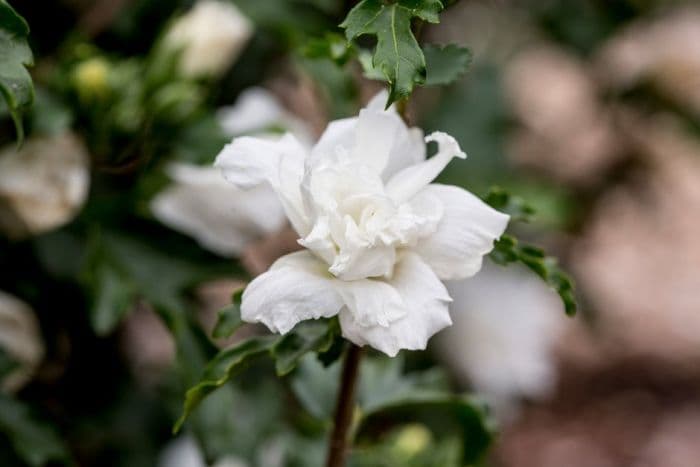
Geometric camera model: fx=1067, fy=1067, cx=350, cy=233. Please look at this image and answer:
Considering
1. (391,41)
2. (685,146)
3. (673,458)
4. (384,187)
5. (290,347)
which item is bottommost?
(673,458)

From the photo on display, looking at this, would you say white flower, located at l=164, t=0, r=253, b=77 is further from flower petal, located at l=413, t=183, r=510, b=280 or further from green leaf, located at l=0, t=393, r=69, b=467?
flower petal, located at l=413, t=183, r=510, b=280

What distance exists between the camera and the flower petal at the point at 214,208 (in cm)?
110

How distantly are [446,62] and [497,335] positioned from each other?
1.20 metres

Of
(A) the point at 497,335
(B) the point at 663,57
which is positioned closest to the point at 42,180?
(A) the point at 497,335

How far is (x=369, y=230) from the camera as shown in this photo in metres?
0.64

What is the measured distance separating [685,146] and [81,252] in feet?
4.02

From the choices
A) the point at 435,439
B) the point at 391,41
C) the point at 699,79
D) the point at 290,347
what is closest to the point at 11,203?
the point at 290,347

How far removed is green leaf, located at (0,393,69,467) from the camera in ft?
3.12

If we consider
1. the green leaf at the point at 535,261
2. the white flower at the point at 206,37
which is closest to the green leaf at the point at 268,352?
the green leaf at the point at 535,261

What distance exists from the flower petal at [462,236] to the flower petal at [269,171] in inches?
3.2

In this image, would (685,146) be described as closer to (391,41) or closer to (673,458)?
(673,458)

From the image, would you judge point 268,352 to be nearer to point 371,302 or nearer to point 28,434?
point 371,302

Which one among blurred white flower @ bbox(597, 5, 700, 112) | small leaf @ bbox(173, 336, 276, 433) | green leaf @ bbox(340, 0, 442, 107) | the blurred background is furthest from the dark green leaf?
blurred white flower @ bbox(597, 5, 700, 112)

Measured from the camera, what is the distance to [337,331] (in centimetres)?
70
